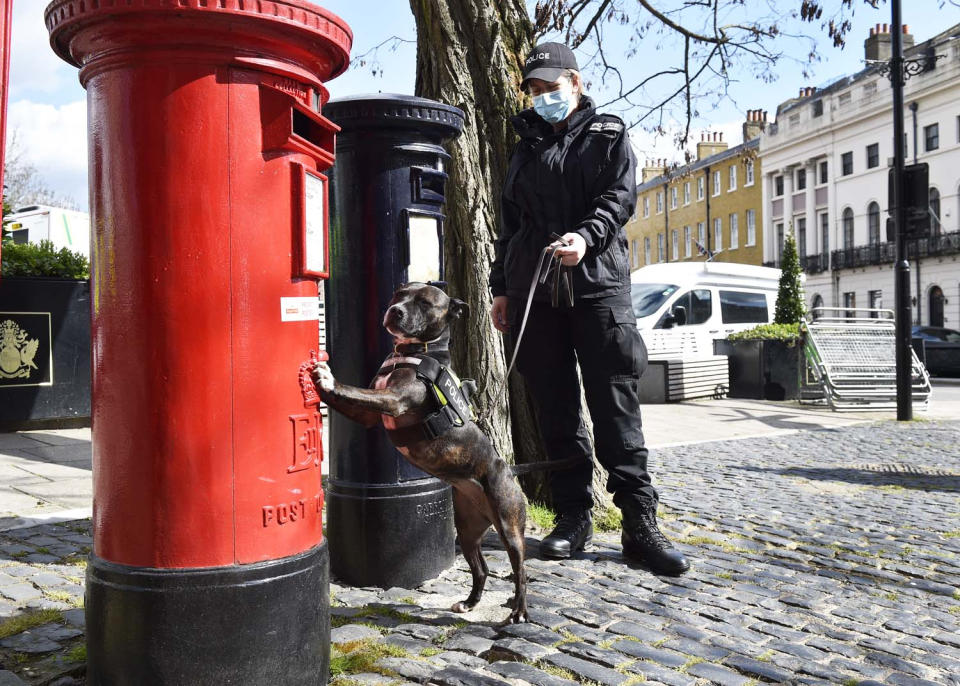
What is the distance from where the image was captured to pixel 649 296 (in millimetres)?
16609

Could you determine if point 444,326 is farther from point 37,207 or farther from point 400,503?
point 37,207

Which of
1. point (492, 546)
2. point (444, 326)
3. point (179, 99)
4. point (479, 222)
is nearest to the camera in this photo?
point (179, 99)

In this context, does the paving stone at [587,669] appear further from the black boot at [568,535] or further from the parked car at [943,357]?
the parked car at [943,357]

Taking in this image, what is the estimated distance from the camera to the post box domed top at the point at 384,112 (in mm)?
3672

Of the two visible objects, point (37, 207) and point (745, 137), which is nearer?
point (37, 207)

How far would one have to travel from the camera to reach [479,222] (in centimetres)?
468

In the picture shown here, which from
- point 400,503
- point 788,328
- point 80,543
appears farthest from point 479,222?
point 788,328

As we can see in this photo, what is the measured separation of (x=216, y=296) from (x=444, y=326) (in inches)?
30.0

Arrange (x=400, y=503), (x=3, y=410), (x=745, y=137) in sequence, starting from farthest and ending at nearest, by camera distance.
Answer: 1. (x=745, y=137)
2. (x=3, y=410)
3. (x=400, y=503)

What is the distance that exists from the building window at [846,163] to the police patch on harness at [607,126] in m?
48.2

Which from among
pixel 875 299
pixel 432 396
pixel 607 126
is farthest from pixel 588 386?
pixel 875 299

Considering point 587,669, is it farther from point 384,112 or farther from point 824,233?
point 824,233

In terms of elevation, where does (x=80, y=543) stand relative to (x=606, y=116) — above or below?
below

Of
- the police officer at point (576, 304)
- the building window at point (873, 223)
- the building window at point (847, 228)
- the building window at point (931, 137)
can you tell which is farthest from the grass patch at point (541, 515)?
the building window at point (847, 228)
